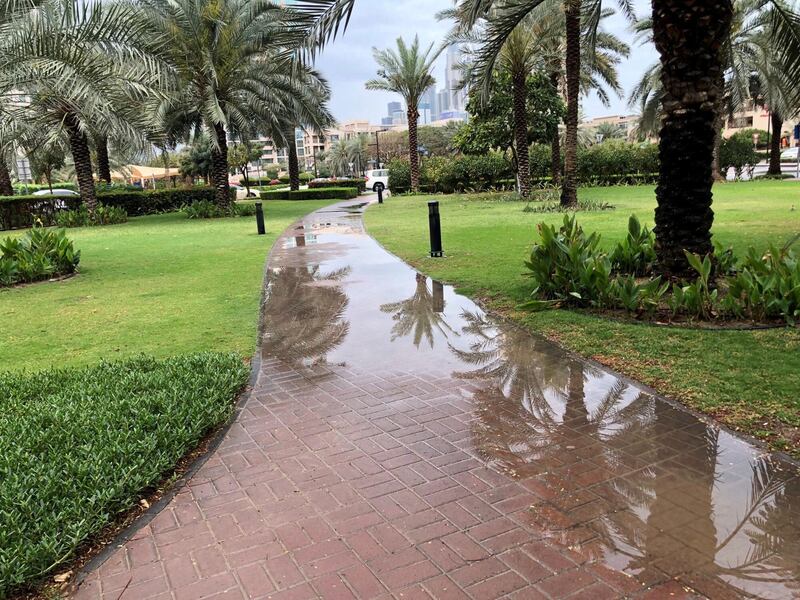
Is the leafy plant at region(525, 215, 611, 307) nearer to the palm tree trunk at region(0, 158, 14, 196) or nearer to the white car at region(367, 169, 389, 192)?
the palm tree trunk at region(0, 158, 14, 196)

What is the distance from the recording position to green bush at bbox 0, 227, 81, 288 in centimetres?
1066

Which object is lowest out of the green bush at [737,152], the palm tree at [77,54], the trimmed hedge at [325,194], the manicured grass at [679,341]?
the manicured grass at [679,341]

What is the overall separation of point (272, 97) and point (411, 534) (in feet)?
80.2

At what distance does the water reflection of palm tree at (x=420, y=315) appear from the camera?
7.03m

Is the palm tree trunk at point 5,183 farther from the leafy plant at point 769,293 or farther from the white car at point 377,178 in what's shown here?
the leafy plant at point 769,293

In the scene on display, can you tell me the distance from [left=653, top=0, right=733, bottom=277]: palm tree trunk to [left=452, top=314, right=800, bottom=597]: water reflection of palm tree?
255 cm

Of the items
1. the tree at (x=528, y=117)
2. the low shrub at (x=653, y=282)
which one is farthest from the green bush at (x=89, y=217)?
the low shrub at (x=653, y=282)

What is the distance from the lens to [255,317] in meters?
8.05

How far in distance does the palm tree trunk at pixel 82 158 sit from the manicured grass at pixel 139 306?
771cm

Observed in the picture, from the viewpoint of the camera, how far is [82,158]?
22.5 metres

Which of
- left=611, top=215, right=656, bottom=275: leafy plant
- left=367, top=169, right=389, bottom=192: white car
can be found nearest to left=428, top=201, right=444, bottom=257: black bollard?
left=611, top=215, right=656, bottom=275: leafy plant

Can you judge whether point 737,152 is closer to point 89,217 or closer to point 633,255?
point 633,255

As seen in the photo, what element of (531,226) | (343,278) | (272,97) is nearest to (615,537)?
(343,278)

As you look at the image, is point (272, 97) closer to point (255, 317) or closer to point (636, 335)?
point (255, 317)
